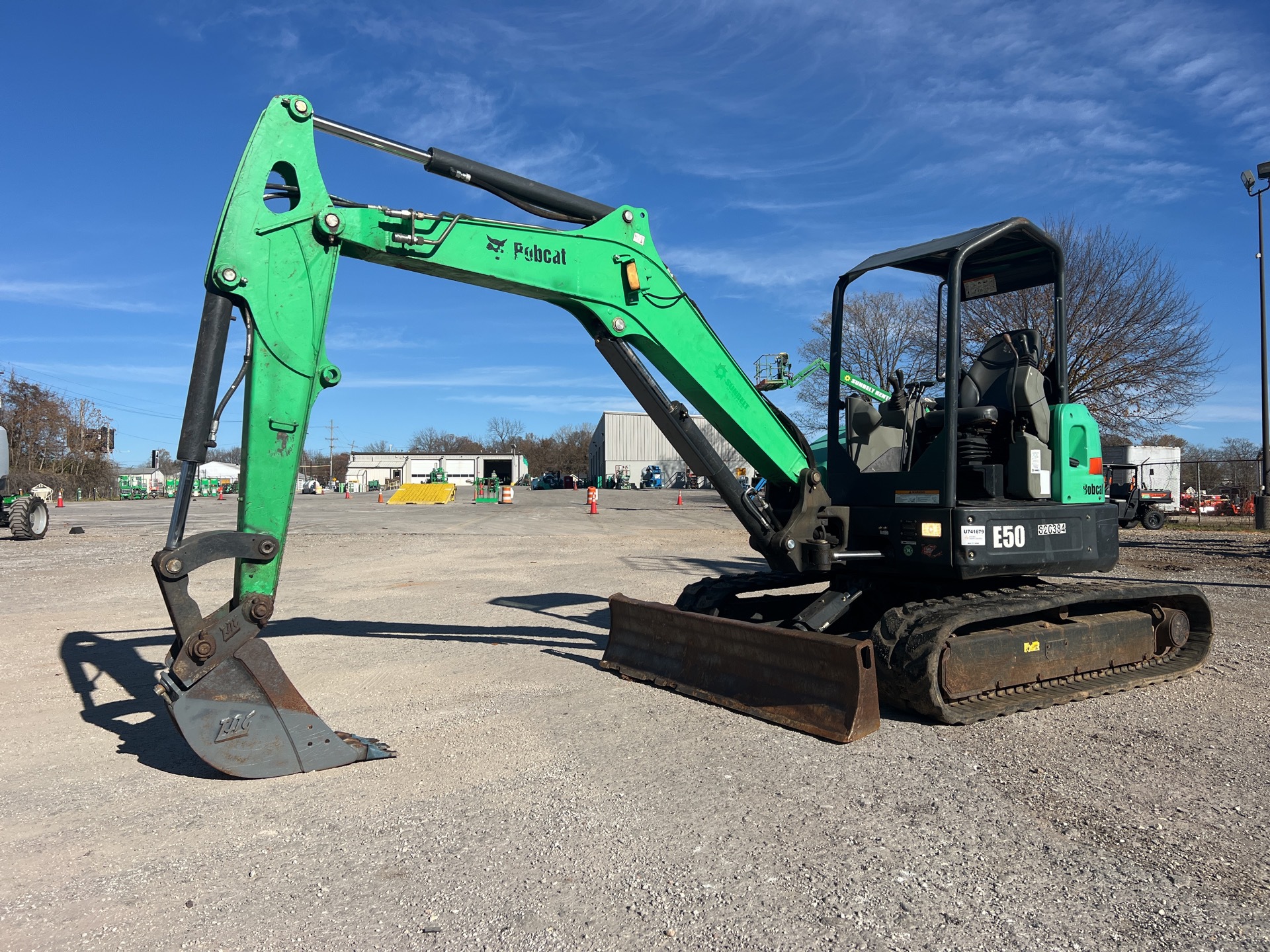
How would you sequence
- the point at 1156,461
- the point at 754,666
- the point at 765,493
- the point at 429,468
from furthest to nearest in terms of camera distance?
the point at 429,468
the point at 1156,461
the point at 765,493
the point at 754,666

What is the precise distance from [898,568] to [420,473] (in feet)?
333

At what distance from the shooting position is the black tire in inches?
794

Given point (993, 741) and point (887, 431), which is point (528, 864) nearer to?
point (993, 741)

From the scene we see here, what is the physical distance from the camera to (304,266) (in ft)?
15.6

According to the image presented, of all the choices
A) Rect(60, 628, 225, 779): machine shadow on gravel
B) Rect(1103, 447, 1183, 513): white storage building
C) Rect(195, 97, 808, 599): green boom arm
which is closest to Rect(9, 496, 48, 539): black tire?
Rect(60, 628, 225, 779): machine shadow on gravel

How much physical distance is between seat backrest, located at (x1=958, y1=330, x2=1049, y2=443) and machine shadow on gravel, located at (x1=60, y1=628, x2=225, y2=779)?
223 inches

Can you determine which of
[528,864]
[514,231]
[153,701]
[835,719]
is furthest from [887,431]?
[153,701]

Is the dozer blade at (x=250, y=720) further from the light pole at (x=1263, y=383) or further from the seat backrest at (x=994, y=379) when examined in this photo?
the light pole at (x=1263, y=383)

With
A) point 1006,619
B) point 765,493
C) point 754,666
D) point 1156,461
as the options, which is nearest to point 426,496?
point 1156,461

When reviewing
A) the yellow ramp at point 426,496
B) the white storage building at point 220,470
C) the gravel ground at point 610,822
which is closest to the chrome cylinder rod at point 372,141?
the gravel ground at point 610,822

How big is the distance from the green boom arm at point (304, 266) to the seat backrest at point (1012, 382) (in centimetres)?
279

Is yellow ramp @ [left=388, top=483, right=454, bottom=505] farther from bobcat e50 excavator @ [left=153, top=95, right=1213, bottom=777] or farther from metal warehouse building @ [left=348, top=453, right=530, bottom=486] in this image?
bobcat e50 excavator @ [left=153, top=95, right=1213, bottom=777]

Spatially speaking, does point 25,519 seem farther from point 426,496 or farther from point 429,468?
point 429,468

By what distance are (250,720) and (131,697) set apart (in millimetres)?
2587
